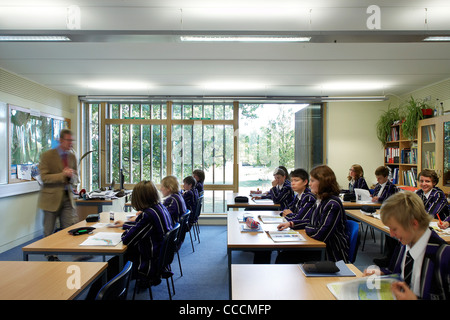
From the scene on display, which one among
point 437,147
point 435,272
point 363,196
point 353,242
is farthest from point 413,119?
point 435,272

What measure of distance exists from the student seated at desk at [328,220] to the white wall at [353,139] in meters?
4.01

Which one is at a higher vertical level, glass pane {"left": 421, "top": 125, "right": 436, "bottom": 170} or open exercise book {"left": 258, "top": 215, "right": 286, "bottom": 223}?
glass pane {"left": 421, "top": 125, "right": 436, "bottom": 170}

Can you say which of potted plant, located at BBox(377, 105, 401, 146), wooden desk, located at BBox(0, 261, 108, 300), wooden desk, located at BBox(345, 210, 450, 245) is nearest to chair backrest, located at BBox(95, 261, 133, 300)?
wooden desk, located at BBox(0, 261, 108, 300)

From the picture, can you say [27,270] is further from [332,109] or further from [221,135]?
[332,109]

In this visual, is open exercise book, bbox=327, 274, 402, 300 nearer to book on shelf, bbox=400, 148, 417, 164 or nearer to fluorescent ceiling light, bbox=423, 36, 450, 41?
fluorescent ceiling light, bbox=423, 36, 450, 41

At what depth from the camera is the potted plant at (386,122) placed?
569 cm

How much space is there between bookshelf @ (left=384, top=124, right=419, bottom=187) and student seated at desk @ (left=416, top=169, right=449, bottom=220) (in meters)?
1.81

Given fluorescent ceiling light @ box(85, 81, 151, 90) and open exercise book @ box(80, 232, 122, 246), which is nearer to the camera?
open exercise book @ box(80, 232, 122, 246)

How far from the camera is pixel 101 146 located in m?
6.05

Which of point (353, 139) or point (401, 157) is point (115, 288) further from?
point (353, 139)

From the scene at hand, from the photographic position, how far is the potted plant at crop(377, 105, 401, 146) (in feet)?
18.7

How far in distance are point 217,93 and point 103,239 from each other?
4177 mm
